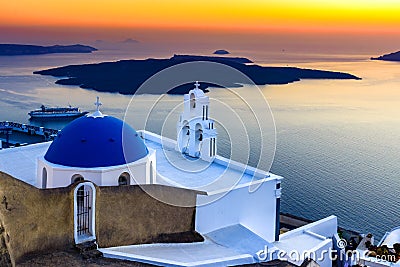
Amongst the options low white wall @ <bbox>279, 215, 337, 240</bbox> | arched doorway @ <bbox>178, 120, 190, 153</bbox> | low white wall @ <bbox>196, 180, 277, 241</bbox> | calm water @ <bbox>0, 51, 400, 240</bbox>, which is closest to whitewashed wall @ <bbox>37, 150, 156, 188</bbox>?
low white wall @ <bbox>196, 180, 277, 241</bbox>

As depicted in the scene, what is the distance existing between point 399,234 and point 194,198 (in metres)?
7.99

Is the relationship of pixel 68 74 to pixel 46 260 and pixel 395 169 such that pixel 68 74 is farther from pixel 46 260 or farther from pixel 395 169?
pixel 46 260

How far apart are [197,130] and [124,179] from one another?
4063 mm

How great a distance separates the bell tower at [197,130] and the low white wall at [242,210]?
2.12 m

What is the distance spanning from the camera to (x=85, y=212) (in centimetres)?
970

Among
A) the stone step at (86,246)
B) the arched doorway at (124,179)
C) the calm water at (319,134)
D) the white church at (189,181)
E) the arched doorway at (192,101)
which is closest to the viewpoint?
the stone step at (86,246)

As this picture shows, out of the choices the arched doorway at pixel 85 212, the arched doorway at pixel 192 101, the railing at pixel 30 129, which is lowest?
the railing at pixel 30 129

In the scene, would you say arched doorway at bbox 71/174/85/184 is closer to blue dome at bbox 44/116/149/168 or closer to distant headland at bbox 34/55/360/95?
blue dome at bbox 44/116/149/168

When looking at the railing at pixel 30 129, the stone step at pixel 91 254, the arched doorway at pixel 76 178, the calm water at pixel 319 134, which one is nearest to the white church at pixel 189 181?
the arched doorway at pixel 76 178

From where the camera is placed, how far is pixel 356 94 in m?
51.0

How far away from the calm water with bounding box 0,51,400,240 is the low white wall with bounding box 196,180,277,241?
7183 millimetres

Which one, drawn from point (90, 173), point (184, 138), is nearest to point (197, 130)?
point (184, 138)

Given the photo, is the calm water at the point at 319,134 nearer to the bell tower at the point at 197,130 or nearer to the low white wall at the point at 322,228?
the low white wall at the point at 322,228

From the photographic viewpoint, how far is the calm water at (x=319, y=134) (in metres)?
20.5
